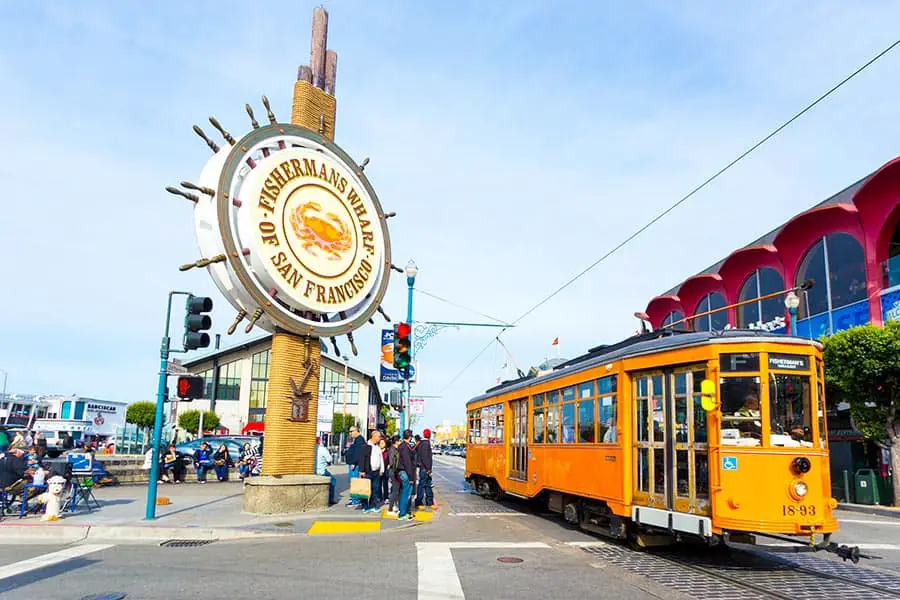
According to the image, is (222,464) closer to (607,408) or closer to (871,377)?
(607,408)

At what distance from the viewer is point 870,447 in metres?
23.3

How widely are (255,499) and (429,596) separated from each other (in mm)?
7572

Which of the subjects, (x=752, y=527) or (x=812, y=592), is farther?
(x=752, y=527)

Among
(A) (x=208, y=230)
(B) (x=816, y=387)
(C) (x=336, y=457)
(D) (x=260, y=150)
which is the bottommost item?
(C) (x=336, y=457)

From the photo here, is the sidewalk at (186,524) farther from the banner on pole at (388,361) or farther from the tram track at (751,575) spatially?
the tram track at (751,575)

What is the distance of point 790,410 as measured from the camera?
28.5 feet

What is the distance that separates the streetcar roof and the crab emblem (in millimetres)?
5318

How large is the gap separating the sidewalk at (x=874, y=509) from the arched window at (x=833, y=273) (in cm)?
727

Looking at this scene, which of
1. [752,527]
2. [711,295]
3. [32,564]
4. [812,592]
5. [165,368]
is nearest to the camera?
[812,592]

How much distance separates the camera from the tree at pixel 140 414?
51562mm

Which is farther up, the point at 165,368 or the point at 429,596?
the point at 165,368

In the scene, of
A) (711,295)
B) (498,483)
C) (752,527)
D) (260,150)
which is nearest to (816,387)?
(752,527)

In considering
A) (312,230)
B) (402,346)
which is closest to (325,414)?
(402,346)

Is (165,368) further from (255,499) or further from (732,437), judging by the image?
(732,437)
